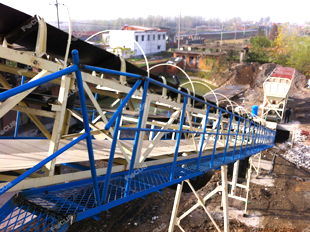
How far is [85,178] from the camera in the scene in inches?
Answer: 104

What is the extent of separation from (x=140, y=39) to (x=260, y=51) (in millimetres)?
15802

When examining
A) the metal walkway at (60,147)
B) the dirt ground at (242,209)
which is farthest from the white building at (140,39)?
the metal walkway at (60,147)

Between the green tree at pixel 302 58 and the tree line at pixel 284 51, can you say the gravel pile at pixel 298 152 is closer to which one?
the tree line at pixel 284 51

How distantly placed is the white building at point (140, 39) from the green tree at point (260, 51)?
41.4 ft

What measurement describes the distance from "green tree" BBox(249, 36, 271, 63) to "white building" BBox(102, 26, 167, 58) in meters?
12.6

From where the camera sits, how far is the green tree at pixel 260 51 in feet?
110

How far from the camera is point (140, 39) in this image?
3256 cm

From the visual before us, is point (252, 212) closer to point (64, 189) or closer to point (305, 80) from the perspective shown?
point (64, 189)

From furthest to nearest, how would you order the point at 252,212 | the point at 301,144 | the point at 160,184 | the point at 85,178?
the point at 301,144
the point at 252,212
the point at 160,184
the point at 85,178

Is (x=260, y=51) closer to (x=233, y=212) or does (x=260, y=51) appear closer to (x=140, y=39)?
(x=140, y=39)

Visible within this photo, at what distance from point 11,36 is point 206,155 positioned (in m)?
3.84

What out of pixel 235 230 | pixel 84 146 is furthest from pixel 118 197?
pixel 235 230

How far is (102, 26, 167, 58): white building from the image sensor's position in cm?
3070

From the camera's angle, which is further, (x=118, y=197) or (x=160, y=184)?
(x=160, y=184)
